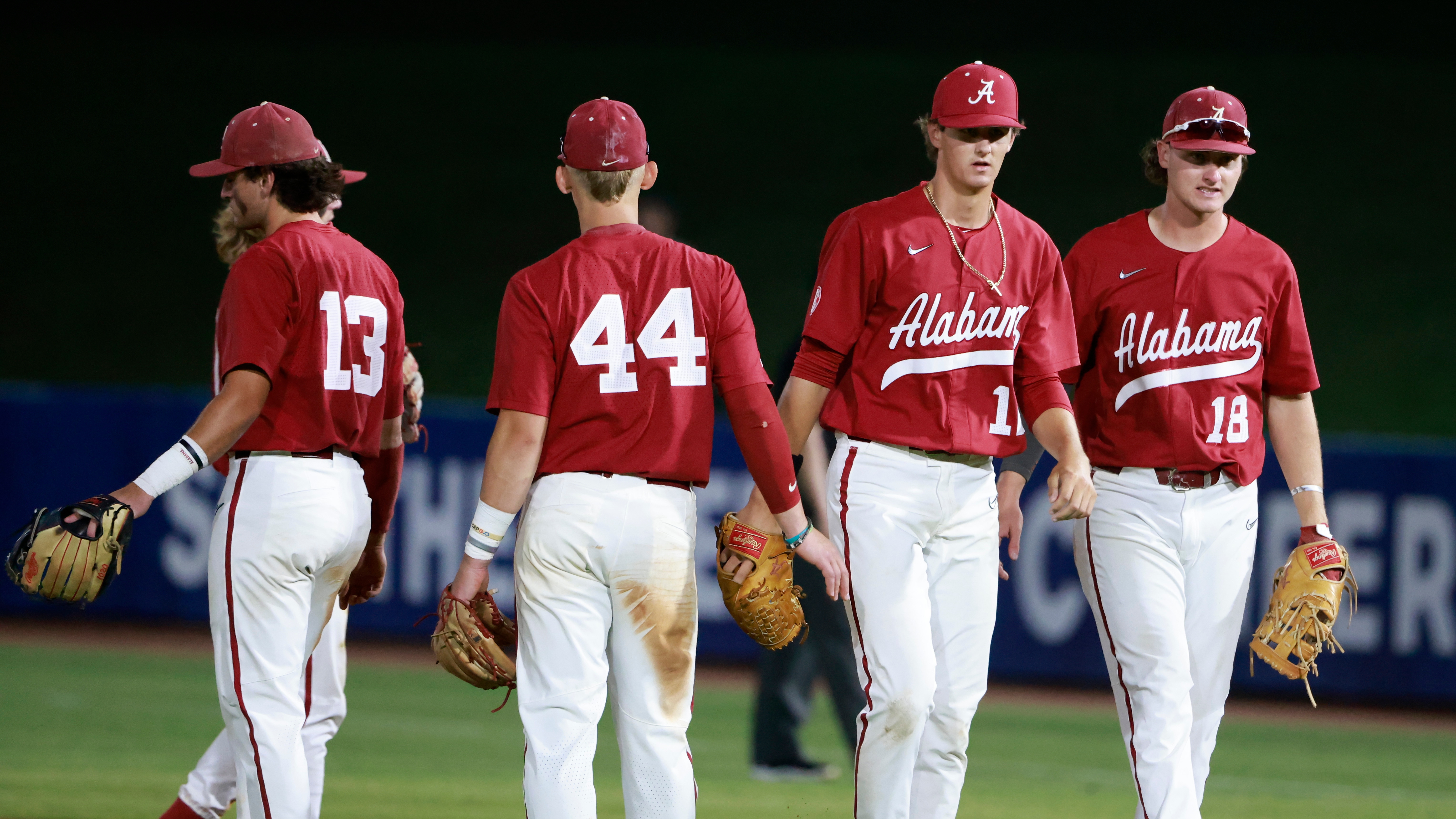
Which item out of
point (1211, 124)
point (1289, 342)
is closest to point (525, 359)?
point (1211, 124)

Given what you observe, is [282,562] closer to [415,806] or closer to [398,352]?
[398,352]

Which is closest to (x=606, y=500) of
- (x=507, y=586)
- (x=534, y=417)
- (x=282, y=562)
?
(x=534, y=417)

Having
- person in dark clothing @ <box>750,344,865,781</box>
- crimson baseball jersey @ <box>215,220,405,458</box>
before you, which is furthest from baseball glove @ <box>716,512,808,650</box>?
person in dark clothing @ <box>750,344,865,781</box>

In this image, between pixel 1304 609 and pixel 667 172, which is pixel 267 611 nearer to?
pixel 1304 609

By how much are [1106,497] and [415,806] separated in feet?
10.7

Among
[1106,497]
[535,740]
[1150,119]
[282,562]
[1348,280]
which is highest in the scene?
[1150,119]

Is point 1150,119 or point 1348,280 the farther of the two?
point 1150,119

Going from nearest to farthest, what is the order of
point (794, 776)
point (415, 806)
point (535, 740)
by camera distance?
point (535, 740), point (415, 806), point (794, 776)

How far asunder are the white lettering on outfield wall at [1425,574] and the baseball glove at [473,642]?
7071 mm

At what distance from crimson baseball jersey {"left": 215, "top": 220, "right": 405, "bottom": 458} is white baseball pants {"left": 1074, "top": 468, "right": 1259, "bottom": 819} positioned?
7.51 feet

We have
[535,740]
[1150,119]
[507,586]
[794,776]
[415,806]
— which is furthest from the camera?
[1150,119]

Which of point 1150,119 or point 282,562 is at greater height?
point 1150,119

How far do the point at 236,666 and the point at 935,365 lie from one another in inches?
86.1

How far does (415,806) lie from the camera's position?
6.50m
